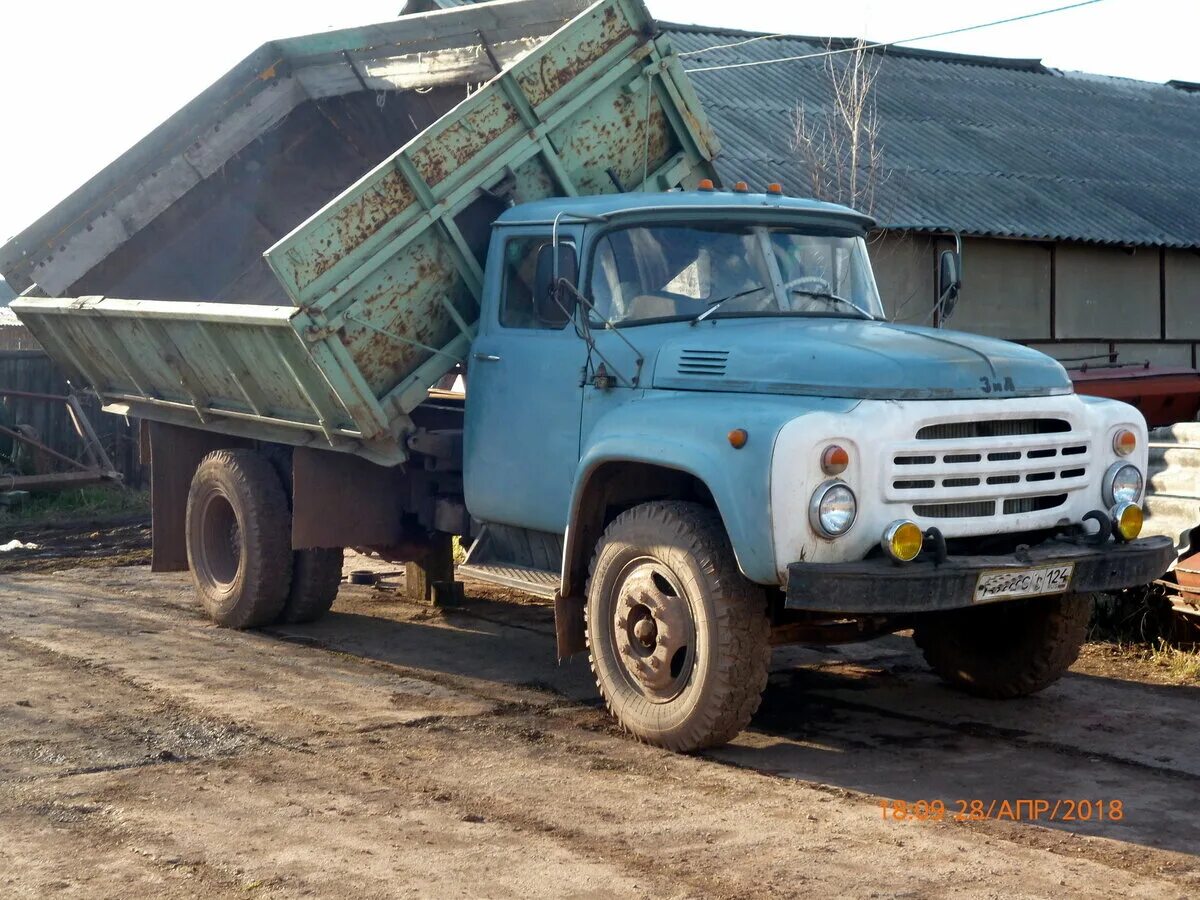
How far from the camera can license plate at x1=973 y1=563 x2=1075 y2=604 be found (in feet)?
18.5

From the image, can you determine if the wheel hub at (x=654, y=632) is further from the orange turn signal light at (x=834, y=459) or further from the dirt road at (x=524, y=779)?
the orange turn signal light at (x=834, y=459)

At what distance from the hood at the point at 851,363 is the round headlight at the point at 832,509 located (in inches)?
16.1

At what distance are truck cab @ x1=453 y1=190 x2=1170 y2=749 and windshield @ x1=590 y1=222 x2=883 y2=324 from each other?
0.4 inches

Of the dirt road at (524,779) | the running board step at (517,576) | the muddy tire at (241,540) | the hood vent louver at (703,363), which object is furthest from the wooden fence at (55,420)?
the hood vent louver at (703,363)

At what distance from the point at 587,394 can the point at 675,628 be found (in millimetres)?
1288

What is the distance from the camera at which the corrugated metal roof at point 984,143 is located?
59.6 feet

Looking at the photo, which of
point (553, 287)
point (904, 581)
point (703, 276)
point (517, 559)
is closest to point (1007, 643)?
point (904, 581)

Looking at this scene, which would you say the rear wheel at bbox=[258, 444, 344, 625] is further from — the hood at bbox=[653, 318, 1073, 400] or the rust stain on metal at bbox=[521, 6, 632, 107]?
the hood at bbox=[653, 318, 1073, 400]

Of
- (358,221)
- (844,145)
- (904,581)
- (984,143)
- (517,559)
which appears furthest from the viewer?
(984,143)

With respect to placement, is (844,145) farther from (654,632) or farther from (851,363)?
(654,632)

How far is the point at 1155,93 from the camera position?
92.5 ft

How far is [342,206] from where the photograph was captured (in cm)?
714

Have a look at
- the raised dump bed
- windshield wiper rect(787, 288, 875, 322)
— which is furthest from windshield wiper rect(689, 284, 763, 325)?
the raised dump bed

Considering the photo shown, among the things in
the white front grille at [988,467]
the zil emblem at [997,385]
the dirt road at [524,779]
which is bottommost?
the dirt road at [524,779]
